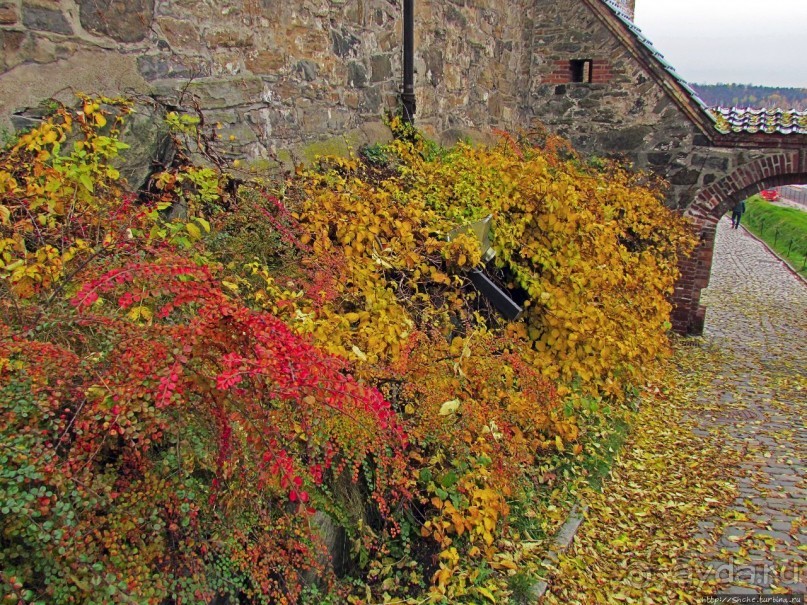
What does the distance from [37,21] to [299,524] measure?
2.76 m

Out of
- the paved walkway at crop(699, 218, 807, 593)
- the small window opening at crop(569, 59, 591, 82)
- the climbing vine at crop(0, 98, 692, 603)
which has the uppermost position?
the small window opening at crop(569, 59, 591, 82)

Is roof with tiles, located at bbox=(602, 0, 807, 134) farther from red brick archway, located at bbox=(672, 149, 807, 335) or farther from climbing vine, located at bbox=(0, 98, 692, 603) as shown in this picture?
climbing vine, located at bbox=(0, 98, 692, 603)

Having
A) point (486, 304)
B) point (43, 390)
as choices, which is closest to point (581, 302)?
point (486, 304)

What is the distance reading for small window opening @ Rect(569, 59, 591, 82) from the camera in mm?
9828

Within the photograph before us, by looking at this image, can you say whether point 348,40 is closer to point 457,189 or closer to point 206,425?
point 457,189

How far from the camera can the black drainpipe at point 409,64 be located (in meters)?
6.22

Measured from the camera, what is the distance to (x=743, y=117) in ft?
31.5

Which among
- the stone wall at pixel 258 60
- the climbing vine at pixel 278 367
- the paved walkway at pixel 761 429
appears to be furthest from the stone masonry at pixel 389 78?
the paved walkway at pixel 761 429

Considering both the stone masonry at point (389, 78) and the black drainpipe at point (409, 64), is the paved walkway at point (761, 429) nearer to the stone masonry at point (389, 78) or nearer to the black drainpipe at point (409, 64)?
the stone masonry at point (389, 78)

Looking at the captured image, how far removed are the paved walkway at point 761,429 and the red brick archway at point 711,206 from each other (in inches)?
31.1

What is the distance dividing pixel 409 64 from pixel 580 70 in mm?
4690

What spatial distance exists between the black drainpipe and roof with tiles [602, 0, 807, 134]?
4.64 meters

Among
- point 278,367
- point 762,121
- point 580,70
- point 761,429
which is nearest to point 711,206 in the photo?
point 762,121

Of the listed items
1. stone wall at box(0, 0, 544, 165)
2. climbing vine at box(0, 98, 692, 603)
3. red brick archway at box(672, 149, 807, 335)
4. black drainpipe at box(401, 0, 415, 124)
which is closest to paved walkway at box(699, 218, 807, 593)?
red brick archway at box(672, 149, 807, 335)
